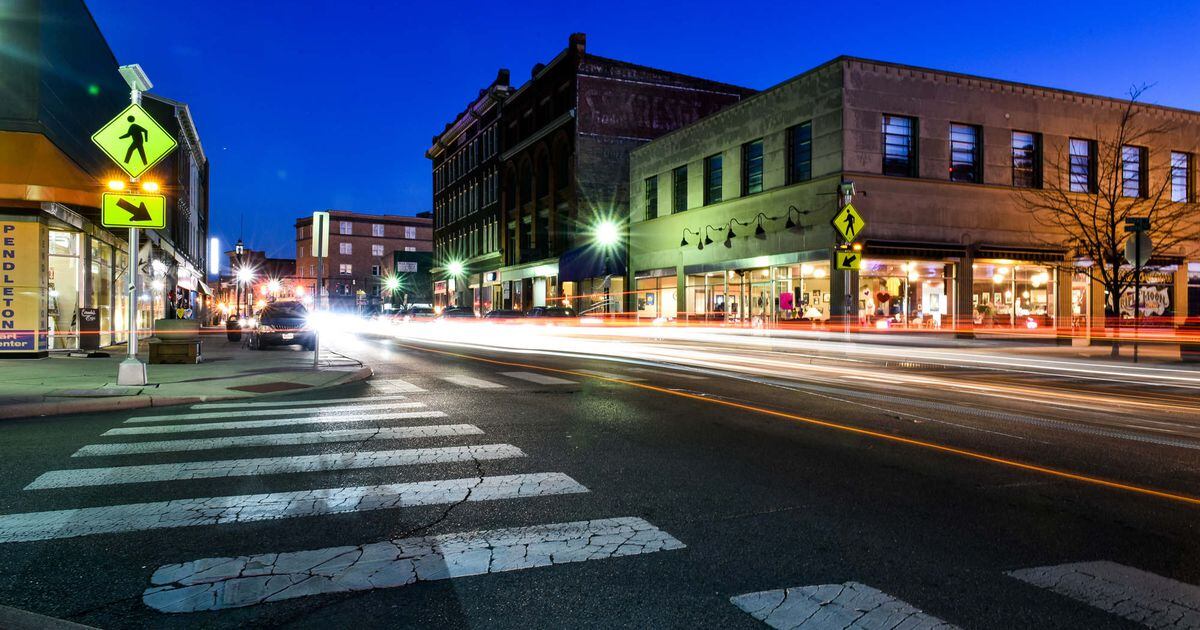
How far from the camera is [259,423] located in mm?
8711

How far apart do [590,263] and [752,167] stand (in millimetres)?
13230

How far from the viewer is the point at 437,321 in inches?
1663

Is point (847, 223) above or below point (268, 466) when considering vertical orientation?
above

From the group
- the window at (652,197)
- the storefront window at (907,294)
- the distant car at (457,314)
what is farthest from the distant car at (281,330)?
the storefront window at (907,294)

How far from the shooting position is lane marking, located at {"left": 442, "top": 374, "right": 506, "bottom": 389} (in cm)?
1284

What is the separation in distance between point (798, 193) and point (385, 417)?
23.3 metres

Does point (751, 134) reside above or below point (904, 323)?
above

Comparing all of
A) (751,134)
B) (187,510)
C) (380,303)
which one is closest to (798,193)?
(751,134)

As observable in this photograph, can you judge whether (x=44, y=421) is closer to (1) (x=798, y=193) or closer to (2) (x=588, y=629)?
(2) (x=588, y=629)

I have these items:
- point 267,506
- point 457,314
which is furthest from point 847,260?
point 457,314

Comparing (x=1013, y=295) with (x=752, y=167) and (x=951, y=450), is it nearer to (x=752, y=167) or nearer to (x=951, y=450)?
(x=752, y=167)

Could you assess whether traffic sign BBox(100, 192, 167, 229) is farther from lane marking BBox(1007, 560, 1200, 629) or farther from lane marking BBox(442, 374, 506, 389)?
lane marking BBox(1007, 560, 1200, 629)

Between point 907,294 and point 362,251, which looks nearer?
point 907,294

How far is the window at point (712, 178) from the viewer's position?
34.8 metres
